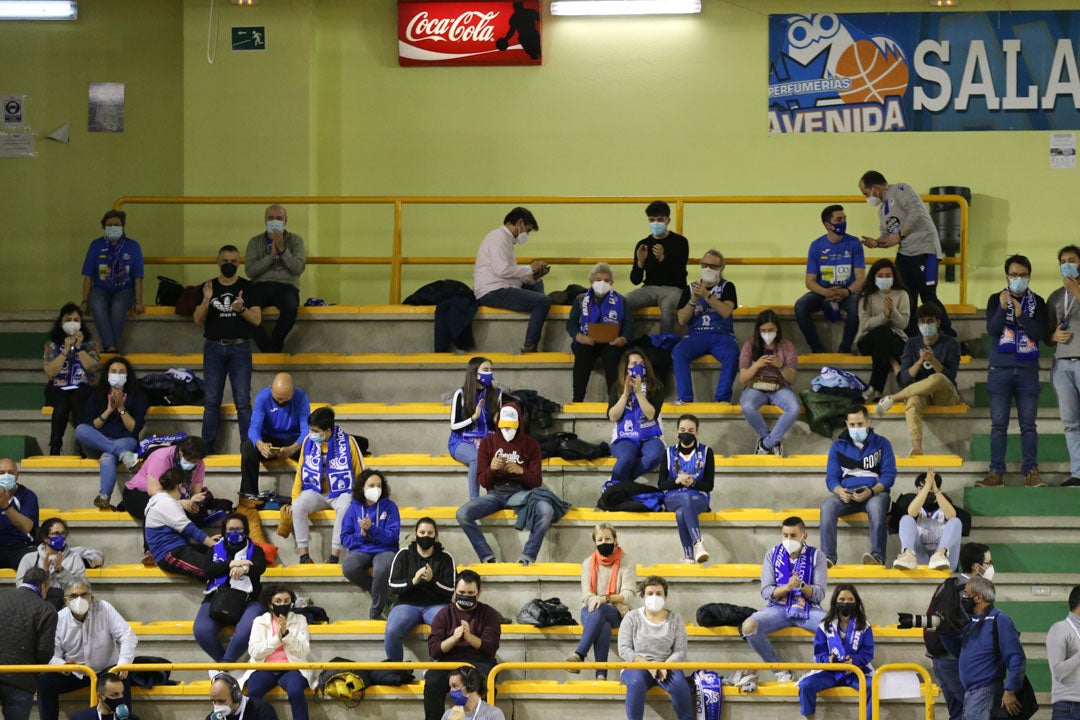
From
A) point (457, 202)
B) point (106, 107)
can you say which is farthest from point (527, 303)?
point (106, 107)

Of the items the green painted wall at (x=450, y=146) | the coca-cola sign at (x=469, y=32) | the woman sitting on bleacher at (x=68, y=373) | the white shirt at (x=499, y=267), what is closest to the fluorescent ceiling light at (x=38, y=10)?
the green painted wall at (x=450, y=146)

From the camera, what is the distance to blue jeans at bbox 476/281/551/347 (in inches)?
549

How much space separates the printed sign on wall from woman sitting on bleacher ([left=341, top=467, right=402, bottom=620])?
6755 mm

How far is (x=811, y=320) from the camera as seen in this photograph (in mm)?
13992

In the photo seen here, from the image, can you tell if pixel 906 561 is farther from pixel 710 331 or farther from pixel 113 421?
pixel 113 421

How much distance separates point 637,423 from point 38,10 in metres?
8.15

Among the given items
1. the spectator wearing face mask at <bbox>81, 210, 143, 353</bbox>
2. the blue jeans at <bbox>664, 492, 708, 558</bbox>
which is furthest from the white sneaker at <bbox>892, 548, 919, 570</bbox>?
the spectator wearing face mask at <bbox>81, 210, 143, 353</bbox>

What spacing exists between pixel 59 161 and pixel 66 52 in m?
1.10

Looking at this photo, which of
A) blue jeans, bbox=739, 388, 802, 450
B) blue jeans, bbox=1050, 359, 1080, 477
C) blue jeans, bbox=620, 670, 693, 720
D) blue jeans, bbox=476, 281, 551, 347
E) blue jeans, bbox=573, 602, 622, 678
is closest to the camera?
blue jeans, bbox=620, 670, 693, 720

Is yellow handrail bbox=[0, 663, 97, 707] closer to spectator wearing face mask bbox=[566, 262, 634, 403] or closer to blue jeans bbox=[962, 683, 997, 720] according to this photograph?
spectator wearing face mask bbox=[566, 262, 634, 403]

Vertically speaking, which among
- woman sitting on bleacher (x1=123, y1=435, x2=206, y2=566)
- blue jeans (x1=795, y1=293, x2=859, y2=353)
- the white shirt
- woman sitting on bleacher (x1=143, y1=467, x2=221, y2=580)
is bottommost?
woman sitting on bleacher (x1=143, y1=467, x2=221, y2=580)

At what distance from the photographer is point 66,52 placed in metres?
16.5

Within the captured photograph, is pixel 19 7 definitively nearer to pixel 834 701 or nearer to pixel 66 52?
pixel 66 52

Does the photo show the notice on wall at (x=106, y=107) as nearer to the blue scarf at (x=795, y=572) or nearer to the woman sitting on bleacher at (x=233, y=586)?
the woman sitting on bleacher at (x=233, y=586)
